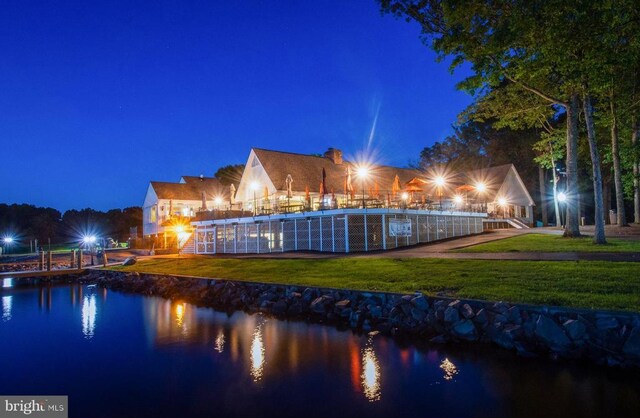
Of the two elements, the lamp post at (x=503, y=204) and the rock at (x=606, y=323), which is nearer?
the rock at (x=606, y=323)

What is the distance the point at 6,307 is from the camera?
62.1 ft

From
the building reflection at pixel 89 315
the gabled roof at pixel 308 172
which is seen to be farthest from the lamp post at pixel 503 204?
the building reflection at pixel 89 315

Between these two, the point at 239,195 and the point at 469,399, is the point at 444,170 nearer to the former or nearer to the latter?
the point at 239,195

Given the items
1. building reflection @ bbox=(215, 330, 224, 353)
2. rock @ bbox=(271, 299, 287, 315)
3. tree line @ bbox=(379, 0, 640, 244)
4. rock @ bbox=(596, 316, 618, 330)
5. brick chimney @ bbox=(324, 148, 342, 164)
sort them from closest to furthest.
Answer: rock @ bbox=(596, 316, 618, 330)
building reflection @ bbox=(215, 330, 224, 353)
rock @ bbox=(271, 299, 287, 315)
tree line @ bbox=(379, 0, 640, 244)
brick chimney @ bbox=(324, 148, 342, 164)

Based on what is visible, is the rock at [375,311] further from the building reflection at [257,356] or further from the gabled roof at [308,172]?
the gabled roof at [308,172]

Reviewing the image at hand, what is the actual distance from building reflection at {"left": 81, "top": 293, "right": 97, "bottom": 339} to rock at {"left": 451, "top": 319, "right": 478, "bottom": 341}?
432 inches

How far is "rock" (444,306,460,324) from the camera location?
32.7ft

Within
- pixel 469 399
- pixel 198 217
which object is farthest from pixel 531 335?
pixel 198 217

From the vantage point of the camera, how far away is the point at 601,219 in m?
18.5

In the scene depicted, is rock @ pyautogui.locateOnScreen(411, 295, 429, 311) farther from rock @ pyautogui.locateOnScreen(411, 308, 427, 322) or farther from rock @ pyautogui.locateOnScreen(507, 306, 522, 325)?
rock @ pyautogui.locateOnScreen(507, 306, 522, 325)

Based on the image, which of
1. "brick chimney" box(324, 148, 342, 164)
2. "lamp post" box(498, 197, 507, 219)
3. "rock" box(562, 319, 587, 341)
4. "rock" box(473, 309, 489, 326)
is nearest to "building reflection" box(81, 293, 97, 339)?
"rock" box(473, 309, 489, 326)

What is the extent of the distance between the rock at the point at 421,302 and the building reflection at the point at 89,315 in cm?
1005

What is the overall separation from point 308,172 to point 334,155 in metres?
5.93

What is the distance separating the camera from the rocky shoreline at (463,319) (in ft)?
26.3
